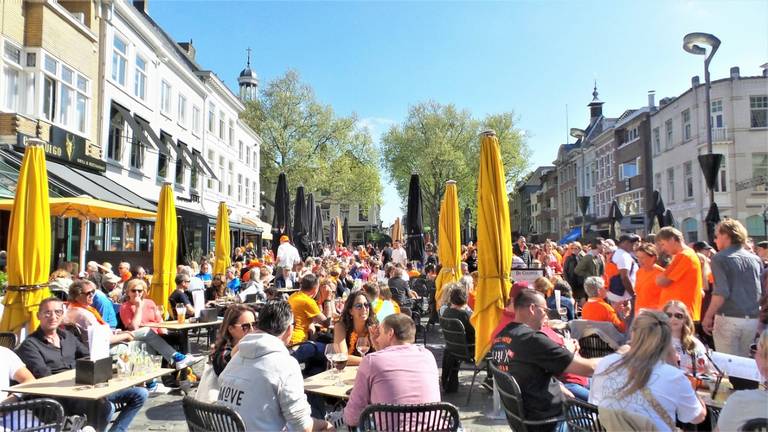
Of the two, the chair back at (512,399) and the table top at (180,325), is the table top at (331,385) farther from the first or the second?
the table top at (180,325)

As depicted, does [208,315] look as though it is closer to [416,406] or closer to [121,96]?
[416,406]

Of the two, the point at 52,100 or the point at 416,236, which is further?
the point at 52,100

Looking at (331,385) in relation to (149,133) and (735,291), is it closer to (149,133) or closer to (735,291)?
(735,291)

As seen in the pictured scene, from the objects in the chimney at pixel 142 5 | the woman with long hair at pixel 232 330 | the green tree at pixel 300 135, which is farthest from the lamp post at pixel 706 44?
the green tree at pixel 300 135

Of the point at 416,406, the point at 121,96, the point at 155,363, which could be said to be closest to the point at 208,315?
the point at 155,363

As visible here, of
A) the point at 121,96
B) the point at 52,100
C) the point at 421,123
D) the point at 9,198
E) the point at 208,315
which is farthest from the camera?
the point at 421,123

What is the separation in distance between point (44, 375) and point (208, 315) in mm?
3307

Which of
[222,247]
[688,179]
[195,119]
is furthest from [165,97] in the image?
[688,179]

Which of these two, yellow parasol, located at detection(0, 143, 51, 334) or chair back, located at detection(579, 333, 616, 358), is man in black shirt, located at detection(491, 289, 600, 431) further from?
yellow parasol, located at detection(0, 143, 51, 334)

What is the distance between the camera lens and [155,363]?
478cm

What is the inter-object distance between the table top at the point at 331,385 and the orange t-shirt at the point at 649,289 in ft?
12.0

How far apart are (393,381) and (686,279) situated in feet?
13.0

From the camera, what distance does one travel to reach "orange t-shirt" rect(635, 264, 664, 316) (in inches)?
231

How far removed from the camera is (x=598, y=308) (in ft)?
20.7
